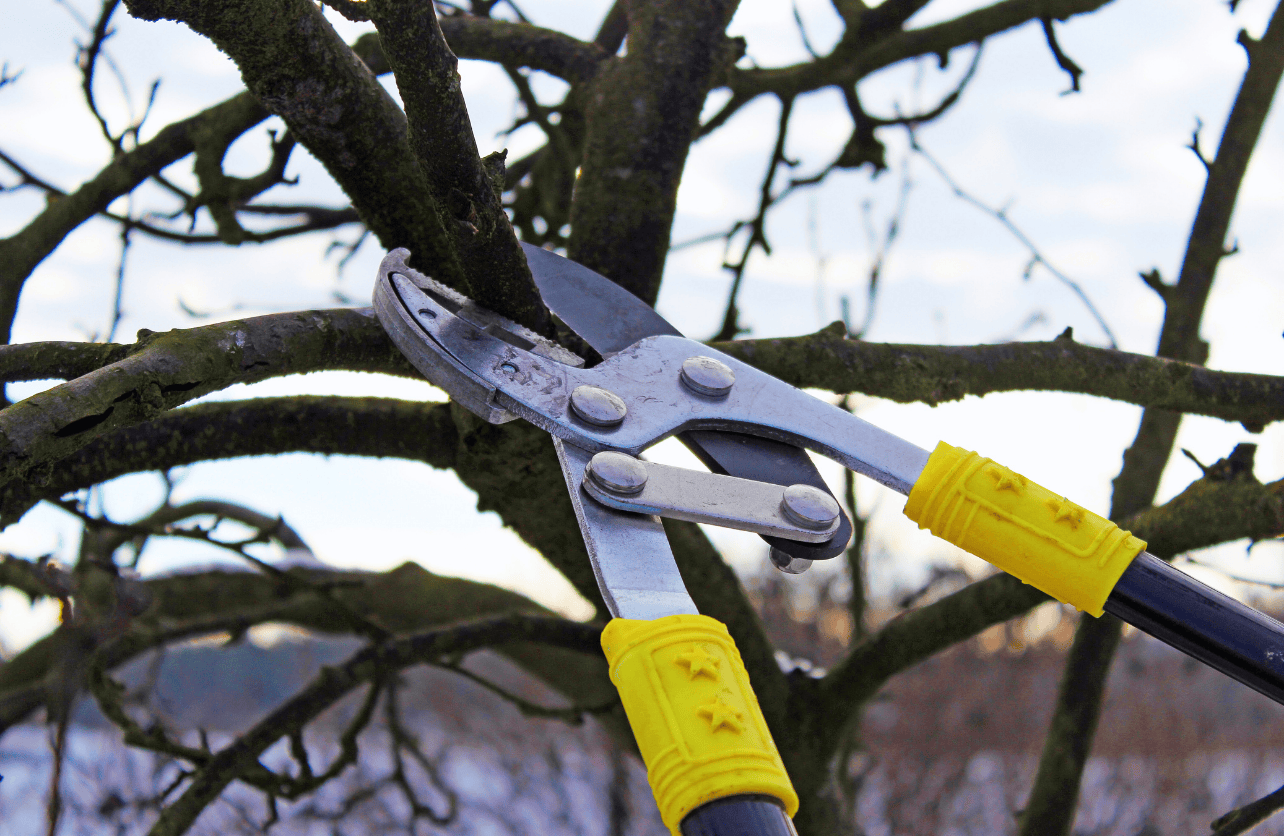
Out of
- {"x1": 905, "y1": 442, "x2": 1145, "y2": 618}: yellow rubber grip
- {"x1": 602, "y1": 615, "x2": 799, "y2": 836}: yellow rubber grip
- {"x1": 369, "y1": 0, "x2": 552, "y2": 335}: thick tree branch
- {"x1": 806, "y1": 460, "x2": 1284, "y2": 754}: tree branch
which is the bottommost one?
{"x1": 602, "y1": 615, "x2": 799, "y2": 836}: yellow rubber grip

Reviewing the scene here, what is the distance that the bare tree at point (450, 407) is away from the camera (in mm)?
1168

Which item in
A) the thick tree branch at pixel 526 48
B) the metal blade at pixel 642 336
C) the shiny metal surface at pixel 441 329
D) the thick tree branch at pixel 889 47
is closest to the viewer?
the shiny metal surface at pixel 441 329

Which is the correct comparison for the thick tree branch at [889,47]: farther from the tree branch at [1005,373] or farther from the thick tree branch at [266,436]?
the thick tree branch at [266,436]

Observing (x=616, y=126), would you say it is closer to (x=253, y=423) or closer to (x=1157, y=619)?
(x=253, y=423)

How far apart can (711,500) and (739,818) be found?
47 centimetres

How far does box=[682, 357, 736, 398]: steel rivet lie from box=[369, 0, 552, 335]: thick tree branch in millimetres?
277

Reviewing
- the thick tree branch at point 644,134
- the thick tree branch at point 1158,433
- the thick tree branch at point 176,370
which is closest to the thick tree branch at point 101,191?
the thick tree branch at point 644,134

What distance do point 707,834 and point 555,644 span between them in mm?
1439

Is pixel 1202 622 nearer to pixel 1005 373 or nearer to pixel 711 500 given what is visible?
pixel 711 500

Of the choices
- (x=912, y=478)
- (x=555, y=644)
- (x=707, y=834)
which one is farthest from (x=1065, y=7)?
(x=707, y=834)

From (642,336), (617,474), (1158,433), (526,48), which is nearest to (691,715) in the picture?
(617,474)

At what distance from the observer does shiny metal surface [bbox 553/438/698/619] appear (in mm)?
1044

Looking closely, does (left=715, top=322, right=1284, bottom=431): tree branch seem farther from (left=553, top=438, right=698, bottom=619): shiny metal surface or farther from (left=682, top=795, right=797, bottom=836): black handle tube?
(left=682, top=795, right=797, bottom=836): black handle tube

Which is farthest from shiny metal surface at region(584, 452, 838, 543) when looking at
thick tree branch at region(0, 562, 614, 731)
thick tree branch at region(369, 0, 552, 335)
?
thick tree branch at region(0, 562, 614, 731)
